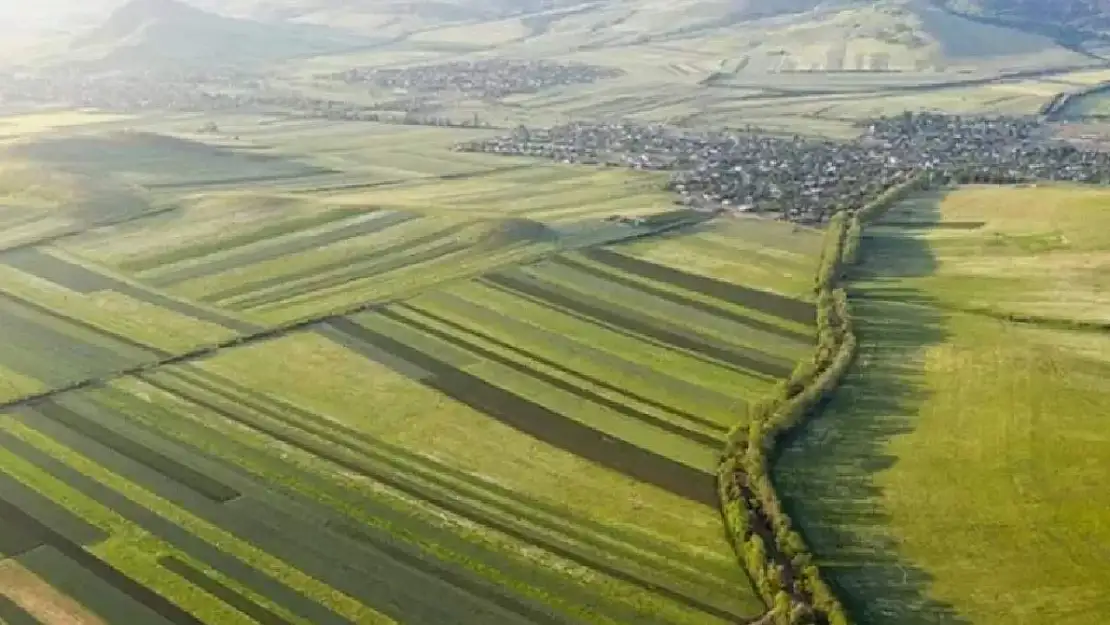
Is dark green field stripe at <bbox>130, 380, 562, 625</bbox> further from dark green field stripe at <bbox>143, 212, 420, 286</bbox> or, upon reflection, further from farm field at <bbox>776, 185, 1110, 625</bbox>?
dark green field stripe at <bbox>143, 212, 420, 286</bbox>

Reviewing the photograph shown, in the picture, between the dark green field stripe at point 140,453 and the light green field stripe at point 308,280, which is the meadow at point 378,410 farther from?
the light green field stripe at point 308,280

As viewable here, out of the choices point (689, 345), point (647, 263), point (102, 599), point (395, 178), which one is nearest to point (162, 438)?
point (102, 599)

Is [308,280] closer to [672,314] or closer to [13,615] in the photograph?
[672,314]

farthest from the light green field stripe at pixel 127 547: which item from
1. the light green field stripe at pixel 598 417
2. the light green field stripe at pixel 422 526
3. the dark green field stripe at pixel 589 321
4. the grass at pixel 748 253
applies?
the grass at pixel 748 253

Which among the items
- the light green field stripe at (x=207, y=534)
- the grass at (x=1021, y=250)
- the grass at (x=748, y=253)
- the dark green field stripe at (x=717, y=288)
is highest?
the grass at (x=1021, y=250)

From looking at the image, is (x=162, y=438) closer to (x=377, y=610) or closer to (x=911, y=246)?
(x=377, y=610)
